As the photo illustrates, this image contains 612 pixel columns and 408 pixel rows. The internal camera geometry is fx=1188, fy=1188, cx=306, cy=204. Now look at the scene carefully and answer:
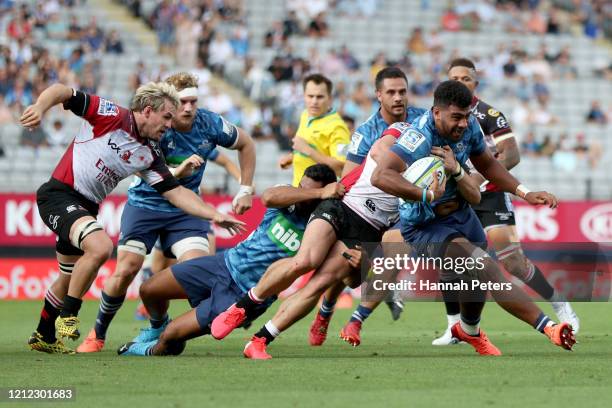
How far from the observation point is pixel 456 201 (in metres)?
9.96

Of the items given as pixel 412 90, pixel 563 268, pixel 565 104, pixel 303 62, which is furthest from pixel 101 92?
pixel 563 268

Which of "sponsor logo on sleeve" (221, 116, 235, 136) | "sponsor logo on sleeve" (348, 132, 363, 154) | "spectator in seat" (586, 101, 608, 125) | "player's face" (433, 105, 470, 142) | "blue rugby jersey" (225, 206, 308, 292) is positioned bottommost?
"spectator in seat" (586, 101, 608, 125)

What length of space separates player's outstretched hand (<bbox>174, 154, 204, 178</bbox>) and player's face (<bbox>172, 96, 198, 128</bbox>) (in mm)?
324

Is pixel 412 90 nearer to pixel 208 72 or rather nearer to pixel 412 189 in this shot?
pixel 208 72

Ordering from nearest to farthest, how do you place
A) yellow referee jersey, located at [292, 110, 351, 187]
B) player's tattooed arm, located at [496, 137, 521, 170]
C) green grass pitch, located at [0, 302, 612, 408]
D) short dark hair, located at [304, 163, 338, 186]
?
green grass pitch, located at [0, 302, 612, 408] → short dark hair, located at [304, 163, 338, 186] → player's tattooed arm, located at [496, 137, 521, 170] → yellow referee jersey, located at [292, 110, 351, 187]

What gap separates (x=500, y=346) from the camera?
36.0 feet

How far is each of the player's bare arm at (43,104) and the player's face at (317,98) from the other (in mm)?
4309

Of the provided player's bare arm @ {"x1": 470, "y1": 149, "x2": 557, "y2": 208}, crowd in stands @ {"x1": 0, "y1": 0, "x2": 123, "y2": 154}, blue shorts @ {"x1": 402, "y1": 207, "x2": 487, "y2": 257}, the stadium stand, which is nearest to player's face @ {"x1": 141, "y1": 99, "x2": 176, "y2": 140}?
blue shorts @ {"x1": 402, "y1": 207, "x2": 487, "y2": 257}

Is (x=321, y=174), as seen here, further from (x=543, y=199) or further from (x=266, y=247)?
(x=543, y=199)

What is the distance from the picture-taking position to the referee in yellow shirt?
1299 cm

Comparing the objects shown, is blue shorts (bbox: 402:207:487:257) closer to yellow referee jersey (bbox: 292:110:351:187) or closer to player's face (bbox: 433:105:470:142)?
player's face (bbox: 433:105:470:142)

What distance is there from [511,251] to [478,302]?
1567mm

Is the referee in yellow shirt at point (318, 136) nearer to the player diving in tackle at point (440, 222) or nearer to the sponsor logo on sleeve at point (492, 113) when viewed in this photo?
the sponsor logo on sleeve at point (492, 113)

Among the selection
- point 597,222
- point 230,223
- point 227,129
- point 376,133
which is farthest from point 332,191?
point 597,222
